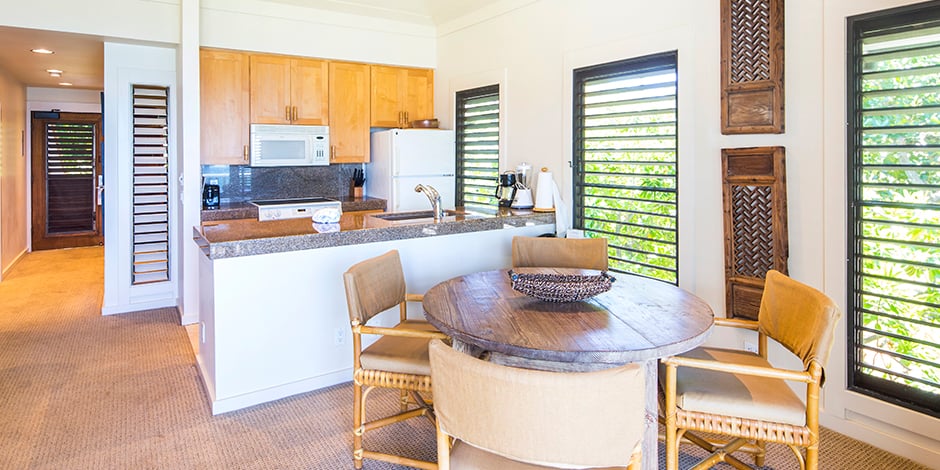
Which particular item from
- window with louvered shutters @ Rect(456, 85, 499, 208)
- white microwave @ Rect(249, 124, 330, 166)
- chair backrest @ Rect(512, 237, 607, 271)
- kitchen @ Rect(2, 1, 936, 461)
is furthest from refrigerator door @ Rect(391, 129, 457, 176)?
chair backrest @ Rect(512, 237, 607, 271)

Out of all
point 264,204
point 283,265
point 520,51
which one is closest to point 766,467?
point 283,265

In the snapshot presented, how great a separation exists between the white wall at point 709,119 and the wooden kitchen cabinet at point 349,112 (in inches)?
57.6

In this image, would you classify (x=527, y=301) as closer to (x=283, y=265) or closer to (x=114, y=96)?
(x=283, y=265)

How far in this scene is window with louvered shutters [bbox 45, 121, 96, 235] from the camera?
27.4ft

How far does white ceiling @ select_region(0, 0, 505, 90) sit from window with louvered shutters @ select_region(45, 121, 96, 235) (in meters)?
2.42

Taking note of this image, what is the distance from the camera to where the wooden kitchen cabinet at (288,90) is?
493 centimetres

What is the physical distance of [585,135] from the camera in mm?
3918

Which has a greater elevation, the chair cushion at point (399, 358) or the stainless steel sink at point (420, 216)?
the stainless steel sink at point (420, 216)

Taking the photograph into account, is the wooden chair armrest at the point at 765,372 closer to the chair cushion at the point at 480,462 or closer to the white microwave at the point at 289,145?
the chair cushion at the point at 480,462

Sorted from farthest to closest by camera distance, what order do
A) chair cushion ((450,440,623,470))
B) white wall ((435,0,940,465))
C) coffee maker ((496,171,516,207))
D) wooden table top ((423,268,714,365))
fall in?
1. coffee maker ((496,171,516,207))
2. white wall ((435,0,940,465))
3. wooden table top ((423,268,714,365))
4. chair cushion ((450,440,623,470))

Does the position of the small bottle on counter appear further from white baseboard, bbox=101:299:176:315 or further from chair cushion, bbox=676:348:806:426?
chair cushion, bbox=676:348:806:426

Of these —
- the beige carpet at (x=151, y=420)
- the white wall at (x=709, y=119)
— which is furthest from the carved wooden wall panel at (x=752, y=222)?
the beige carpet at (x=151, y=420)

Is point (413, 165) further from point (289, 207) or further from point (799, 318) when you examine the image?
point (799, 318)

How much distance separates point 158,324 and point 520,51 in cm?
371
